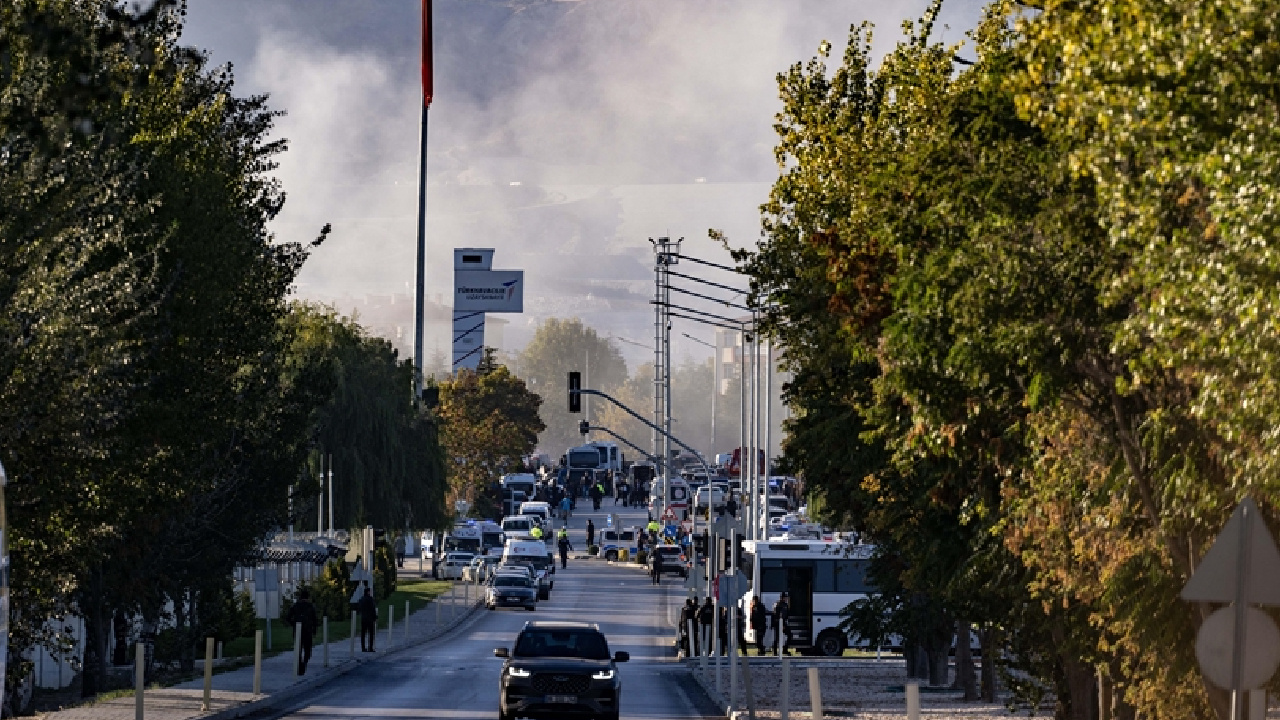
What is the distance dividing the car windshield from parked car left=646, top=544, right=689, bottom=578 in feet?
226

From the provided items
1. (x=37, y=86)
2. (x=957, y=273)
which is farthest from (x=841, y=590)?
(x=957, y=273)

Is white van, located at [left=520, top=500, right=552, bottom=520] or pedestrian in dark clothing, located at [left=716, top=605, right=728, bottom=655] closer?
pedestrian in dark clothing, located at [left=716, top=605, right=728, bottom=655]

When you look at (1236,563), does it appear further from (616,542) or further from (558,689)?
(616,542)

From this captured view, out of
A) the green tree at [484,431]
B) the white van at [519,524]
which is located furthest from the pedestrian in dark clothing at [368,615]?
the green tree at [484,431]

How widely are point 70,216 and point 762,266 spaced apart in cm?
1059

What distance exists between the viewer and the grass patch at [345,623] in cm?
5366

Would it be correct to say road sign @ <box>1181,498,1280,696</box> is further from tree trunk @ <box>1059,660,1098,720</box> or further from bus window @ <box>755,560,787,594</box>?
bus window @ <box>755,560,787,594</box>

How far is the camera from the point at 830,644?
60.1m

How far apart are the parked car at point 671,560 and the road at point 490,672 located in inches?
348

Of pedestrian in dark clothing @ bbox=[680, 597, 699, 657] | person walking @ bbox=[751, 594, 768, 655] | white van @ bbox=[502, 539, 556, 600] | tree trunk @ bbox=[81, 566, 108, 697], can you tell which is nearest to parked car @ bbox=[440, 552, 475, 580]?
white van @ bbox=[502, 539, 556, 600]

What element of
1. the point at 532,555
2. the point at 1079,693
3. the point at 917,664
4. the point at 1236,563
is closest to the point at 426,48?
the point at 532,555

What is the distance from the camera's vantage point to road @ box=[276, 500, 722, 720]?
3350 cm

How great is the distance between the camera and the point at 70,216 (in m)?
24.4

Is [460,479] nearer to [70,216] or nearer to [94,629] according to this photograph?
[94,629]
